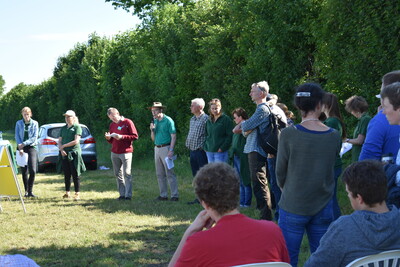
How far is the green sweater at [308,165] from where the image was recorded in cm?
392

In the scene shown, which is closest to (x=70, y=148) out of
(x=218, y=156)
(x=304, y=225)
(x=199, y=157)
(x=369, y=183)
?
(x=199, y=157)

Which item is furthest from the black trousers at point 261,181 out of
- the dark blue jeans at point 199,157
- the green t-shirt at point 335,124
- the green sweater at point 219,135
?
the dark blue jeans at point 199,157

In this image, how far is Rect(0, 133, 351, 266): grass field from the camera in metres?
6.31

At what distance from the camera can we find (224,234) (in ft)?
8.27

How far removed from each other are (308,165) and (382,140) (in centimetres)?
61

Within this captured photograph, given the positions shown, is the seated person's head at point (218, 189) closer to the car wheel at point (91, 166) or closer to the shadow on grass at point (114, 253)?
the shadow on grass at point (114, 253)

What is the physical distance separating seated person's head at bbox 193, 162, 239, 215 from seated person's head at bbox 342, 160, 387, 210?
66cm

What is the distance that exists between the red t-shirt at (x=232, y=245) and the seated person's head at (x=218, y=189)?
72mm

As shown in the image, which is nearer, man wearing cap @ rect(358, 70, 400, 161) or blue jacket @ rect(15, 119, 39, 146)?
man wearing cap @ rect(358, 70, 400, 161)

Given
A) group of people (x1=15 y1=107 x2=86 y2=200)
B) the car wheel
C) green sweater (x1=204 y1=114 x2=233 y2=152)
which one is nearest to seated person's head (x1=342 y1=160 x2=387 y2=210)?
green sweater (x1=204 y1=114 x2=233 y2=152)

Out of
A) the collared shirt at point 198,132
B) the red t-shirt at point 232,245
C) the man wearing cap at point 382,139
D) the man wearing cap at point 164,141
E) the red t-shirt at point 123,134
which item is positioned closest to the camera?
the red t-shirt at point 232,245

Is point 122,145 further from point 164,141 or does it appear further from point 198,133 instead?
point 198,133

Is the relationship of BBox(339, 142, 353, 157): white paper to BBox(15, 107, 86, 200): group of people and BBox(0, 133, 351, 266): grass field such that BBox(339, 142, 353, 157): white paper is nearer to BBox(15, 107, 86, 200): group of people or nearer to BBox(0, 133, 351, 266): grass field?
BBox(0, 133, 351, 266): grass field

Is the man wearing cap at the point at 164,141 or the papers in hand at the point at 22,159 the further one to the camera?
the papers in hand at the point at 22,159
